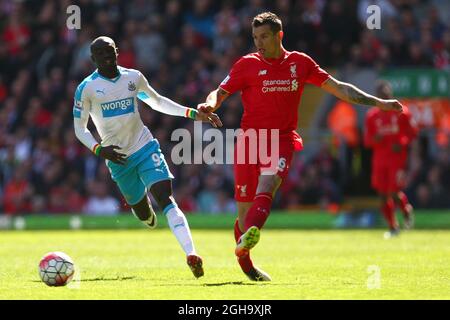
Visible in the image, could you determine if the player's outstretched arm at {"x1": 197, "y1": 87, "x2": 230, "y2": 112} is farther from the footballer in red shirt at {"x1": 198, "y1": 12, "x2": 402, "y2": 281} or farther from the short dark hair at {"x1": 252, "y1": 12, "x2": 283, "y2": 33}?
the short dark hair at {"x1": 252, "y1": 12, "x2": 283, "y2": 33}

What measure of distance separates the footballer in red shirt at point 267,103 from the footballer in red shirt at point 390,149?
8.12 meters

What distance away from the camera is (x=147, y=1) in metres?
27.3

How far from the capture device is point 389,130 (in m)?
19.5

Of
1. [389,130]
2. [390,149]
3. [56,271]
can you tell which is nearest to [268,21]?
[56,271]

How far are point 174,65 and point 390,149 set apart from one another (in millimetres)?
7532

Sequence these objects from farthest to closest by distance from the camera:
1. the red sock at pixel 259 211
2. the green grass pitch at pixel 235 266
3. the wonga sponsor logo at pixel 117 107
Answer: the wonga sponsor logo at pixel 117 107, the red sock at pixel 259 211, the green grass pitch at pixel 235 266

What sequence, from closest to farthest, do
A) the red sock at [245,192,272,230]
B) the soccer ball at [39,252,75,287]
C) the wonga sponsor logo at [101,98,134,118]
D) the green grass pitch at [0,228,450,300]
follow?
1. the green grass pitch at [0,228,450,300]
2. the red sock at [245,192,272,230]
3. the soccer ball at [39,252,75,287]
4. the wonga sponsor logo at [101,98,134,118]

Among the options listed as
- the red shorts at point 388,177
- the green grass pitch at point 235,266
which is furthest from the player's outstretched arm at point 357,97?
the red shorts at point 388,177

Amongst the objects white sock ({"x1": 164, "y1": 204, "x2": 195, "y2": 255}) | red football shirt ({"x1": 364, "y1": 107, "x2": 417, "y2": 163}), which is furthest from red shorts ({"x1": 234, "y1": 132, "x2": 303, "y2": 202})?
red football shirt ({"x1": 364, "y1": 107, "x2": 417, "y2": 163})

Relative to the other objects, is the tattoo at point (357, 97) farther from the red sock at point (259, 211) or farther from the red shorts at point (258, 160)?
the red sock at point (259, 211)

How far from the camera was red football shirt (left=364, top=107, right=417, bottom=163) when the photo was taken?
19.3 meters

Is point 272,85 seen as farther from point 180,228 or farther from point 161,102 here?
point 180,228

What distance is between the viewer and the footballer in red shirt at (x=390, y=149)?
63.4ft
